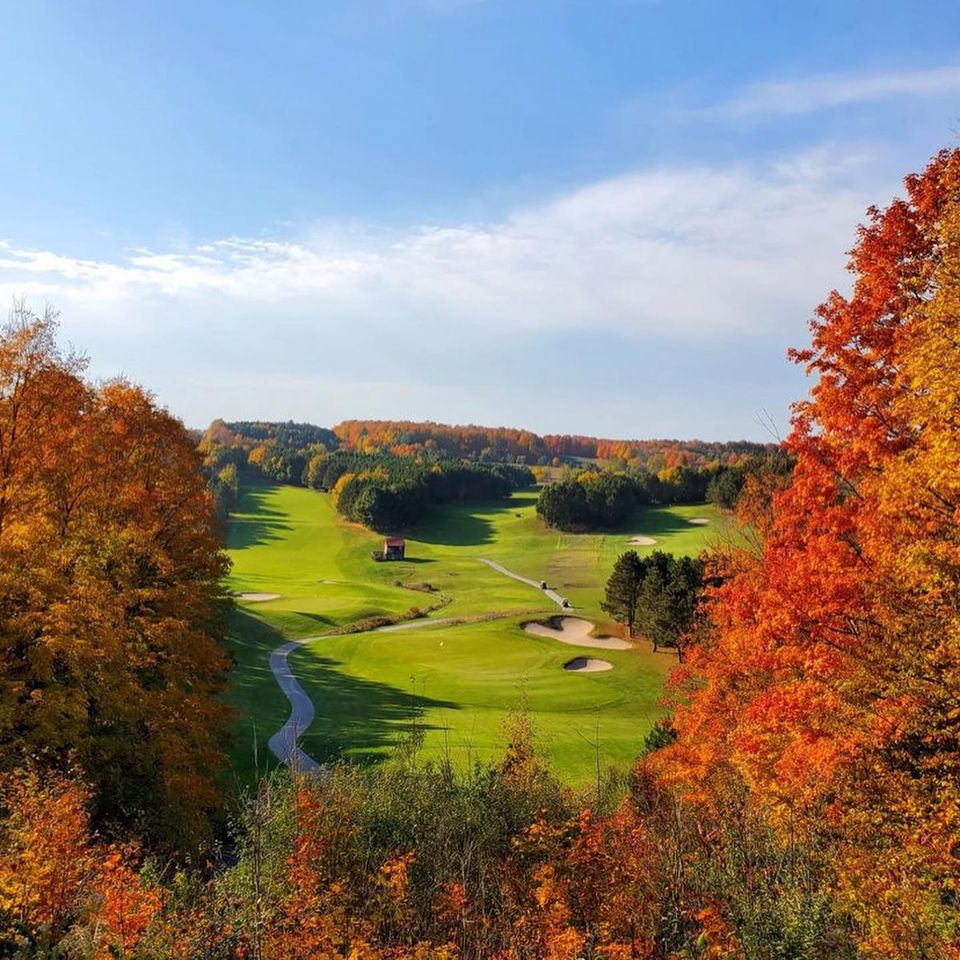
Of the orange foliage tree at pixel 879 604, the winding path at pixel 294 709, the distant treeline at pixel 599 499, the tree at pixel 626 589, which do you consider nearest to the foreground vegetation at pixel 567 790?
the orange foliage tree at pixel 879 604

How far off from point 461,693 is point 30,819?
1314 inches

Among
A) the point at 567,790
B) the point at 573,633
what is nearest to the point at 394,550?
the point at 573,633

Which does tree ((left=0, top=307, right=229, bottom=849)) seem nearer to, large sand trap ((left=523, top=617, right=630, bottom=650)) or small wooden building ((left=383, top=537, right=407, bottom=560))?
large sand trap ((left=523, top=617, right=630, bottom=650))

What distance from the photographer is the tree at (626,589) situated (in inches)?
2387

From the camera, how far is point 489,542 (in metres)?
116

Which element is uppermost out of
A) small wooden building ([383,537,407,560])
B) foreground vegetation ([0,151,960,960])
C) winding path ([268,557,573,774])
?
foreground vegetation ([0,151,960,960])

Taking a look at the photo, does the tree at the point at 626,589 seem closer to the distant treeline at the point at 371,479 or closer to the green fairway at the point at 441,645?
the green fairway at the point at 441,645

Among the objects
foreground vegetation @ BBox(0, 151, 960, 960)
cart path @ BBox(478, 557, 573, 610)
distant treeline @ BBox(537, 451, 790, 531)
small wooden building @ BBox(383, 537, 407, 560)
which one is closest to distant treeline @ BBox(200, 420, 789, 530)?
distant treeline @ BBox(537, 451, 790, 531)

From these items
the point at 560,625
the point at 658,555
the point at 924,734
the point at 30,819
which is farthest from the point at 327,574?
the point at 924,734

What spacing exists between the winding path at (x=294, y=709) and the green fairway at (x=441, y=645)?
0.65 m

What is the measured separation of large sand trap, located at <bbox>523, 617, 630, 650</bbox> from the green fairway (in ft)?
5.87

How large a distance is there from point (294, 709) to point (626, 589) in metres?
31.2

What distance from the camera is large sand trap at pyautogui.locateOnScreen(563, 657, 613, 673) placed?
52812mm

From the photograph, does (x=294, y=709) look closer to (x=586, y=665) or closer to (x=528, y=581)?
(x=586, y=665)
